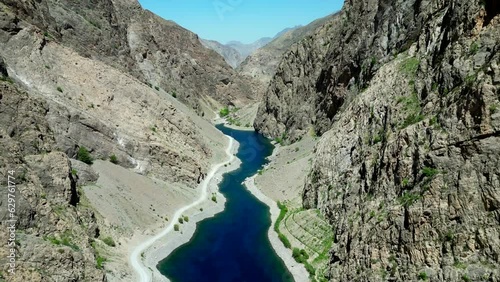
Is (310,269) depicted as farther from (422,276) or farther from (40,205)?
(40,205)

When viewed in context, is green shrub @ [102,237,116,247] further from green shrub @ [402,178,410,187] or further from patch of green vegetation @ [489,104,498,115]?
patch of green vegetation @ [489,104,498,115]

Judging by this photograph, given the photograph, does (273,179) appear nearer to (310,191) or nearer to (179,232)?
(310,191)

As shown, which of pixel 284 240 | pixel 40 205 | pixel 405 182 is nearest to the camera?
pixel 405 182

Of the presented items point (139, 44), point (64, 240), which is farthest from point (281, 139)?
point (64, 240)

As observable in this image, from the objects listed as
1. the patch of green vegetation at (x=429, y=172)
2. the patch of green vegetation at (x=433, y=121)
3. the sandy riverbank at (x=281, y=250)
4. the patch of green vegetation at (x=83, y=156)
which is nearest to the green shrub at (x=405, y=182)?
the patch of green vegetation at (x=429, y=172)

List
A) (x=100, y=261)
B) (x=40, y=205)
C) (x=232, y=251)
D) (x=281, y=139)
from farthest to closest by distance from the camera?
(x=281, y=139) → (x=232, y=251) → (x=100, y=261) → (x=40, y=205)

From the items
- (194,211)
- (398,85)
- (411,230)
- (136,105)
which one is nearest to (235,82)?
(136,105)

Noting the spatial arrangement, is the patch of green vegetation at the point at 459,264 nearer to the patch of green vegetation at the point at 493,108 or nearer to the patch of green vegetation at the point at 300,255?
the patch of green vegetation at the point at 493,108

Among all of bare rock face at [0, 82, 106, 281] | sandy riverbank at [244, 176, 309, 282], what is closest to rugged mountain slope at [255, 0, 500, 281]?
sandy riverbank at [244, 176, 309, 282]
